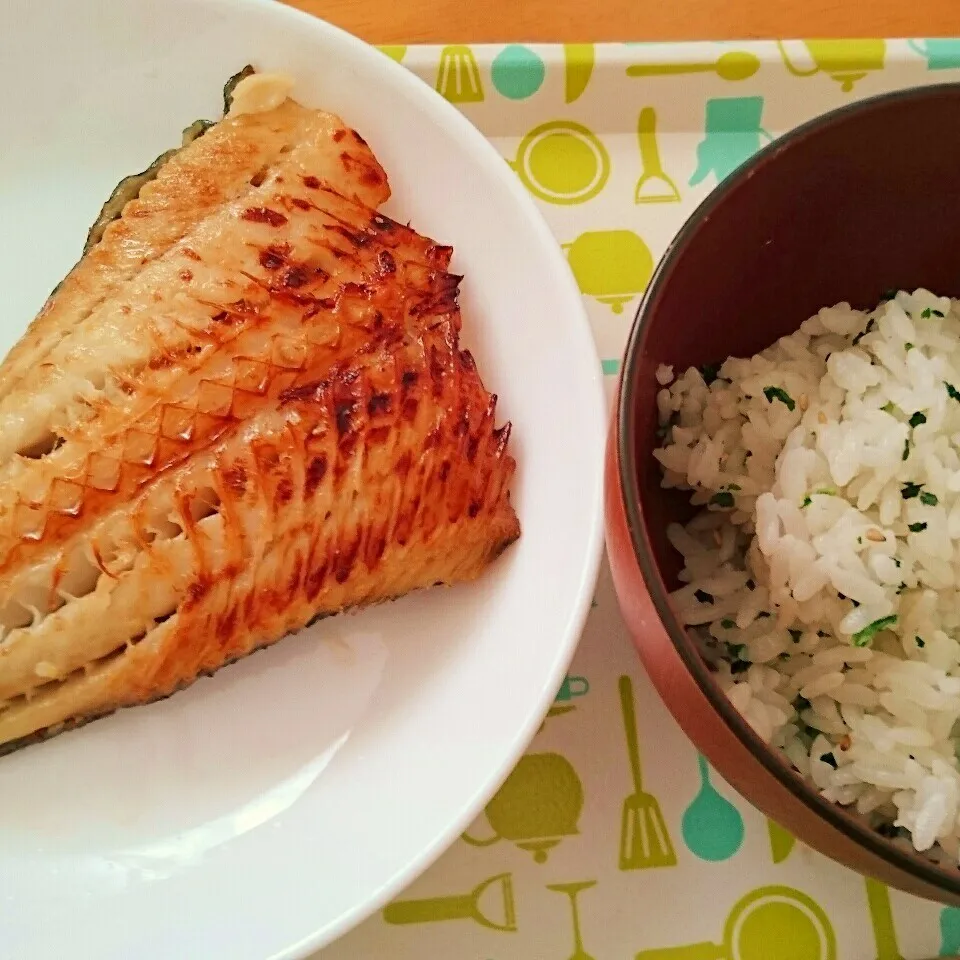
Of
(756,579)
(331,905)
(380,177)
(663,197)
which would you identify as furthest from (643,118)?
(331,905)

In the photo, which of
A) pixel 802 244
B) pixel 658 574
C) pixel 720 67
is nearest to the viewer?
pixel 658 574

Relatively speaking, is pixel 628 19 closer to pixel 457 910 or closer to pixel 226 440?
pixel 226 440

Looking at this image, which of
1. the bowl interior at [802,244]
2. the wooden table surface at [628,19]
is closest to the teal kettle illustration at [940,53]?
the wooden table surface at [628,19]

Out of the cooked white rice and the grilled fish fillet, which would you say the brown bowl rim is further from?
the grilled fish fillet

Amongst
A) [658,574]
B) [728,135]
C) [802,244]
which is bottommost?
[658,574]

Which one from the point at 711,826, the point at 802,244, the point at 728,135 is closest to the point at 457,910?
the point at 711,826

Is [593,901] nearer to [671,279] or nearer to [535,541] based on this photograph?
[535,541]

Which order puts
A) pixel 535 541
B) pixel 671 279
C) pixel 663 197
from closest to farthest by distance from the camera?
pixel 671 279
pixel 535 541
pixel 663 197
